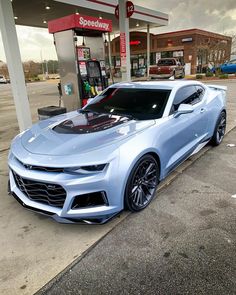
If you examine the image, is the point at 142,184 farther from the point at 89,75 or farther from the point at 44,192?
the point at 89,75

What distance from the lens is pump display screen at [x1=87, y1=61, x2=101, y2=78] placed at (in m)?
6.98

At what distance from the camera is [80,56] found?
6633 millimetres

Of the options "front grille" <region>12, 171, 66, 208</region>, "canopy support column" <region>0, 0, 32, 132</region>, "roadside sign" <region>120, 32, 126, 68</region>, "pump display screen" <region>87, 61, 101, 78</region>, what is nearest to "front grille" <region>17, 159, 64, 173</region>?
"front grille" <region>12, 171, 66, 208</region>

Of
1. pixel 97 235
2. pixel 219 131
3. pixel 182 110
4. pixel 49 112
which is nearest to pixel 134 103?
pixel 182 110

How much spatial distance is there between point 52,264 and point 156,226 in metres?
1.10

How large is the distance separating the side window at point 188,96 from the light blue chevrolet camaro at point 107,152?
0.06 ft

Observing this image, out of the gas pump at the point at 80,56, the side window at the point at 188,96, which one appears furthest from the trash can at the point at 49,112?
the side window at the point at 188,96

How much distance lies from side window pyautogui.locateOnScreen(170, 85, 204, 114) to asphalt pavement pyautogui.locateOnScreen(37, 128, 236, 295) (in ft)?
4.10

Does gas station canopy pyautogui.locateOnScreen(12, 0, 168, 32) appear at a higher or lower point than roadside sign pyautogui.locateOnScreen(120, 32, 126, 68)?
higher

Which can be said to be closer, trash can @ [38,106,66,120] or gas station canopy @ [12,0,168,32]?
trash can @ [38,106,66,120]

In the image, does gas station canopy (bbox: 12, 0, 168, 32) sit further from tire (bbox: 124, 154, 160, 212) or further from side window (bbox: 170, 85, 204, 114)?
tire (bbox: 124, 154, 160, 212)

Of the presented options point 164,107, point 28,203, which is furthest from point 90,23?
point 28,203

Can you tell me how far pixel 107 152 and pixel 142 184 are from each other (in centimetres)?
73

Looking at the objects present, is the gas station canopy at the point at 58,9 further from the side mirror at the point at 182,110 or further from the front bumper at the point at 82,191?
the front bumper at the point at 82,191
